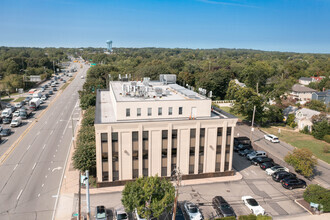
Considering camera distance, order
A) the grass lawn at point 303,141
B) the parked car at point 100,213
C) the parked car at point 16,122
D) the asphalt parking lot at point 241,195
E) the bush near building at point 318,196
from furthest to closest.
A: 1. the parked car at point 16,122
2. the grass lawn at point 303,141
3. the asphalt parking lot at point 241,195
4. the bush near building at point 318,196
5. the parked car at point 100,213

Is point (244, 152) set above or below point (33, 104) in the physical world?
below

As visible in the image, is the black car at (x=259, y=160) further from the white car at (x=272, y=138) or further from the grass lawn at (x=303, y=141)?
the white car at (x=272, y=138)

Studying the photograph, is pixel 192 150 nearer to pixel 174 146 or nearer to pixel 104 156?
pixel 174 146

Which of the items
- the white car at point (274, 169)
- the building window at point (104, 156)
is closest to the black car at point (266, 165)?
the white car at point (274, 169)

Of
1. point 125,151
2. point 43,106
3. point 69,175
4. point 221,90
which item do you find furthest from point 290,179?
point 43,106

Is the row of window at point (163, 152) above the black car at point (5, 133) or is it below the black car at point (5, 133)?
above

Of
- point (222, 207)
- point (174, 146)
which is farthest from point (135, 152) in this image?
point (222, 207)

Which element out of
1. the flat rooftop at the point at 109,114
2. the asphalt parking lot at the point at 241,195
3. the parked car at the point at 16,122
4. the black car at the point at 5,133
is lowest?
the asphalt parking lot at the point at 241,195

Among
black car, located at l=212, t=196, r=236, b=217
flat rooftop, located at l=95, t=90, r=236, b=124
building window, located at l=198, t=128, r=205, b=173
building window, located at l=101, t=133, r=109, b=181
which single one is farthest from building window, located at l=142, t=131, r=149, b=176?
black car, located at l=212, t=196, r=236, b=217
